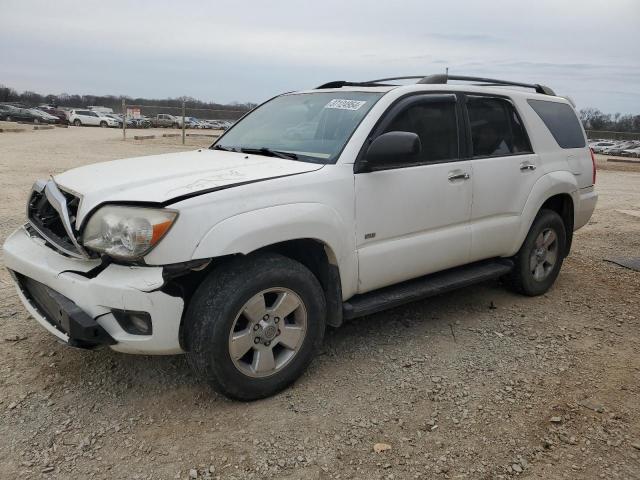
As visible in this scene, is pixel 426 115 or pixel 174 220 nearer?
pixel 174 220

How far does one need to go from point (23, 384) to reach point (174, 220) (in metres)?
1.48

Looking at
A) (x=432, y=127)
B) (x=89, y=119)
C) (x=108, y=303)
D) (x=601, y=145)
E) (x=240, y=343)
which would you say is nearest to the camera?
(x=108, y=303)

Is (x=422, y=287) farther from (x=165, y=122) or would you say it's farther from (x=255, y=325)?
(x=165, y=122)

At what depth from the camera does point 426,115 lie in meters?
3.99

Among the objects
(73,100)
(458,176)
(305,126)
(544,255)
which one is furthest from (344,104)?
(73,100)

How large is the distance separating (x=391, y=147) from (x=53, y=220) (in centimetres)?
210

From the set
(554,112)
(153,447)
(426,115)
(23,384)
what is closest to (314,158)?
(426,115)

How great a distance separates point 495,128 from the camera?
4508 mm

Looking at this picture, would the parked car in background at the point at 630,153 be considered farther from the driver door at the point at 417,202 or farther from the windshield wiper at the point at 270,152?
the windshield wiper at the point at 270,152

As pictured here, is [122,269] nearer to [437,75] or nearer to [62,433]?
[62,433]

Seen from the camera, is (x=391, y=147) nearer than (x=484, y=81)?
Yes

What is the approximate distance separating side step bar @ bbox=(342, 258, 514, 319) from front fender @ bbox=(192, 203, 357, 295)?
15 cm

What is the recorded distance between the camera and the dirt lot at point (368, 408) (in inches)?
106

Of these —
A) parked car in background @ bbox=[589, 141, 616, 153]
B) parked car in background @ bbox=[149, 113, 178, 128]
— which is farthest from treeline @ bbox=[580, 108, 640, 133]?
parked car in background @ bbox=[149, 113, 178, 128]
